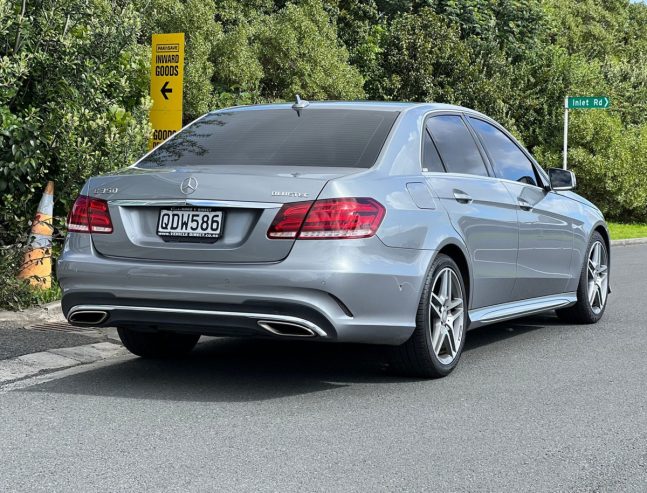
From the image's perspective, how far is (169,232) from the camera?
19.3 feet

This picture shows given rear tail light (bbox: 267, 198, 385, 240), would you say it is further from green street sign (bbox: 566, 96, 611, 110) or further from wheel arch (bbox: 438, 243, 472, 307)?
green street sign (bbox: 566, 96, 611, 110)

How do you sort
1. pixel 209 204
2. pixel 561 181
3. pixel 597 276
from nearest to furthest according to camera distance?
pixel 209 204 → pixel 561 181 → pixel 597 276

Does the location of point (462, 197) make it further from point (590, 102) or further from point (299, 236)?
point (590, 102)

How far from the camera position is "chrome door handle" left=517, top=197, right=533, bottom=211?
25.2ft

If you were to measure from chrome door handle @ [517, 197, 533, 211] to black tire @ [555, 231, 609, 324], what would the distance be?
4.33 ft

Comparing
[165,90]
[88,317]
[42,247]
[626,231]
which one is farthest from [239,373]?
[626,231]

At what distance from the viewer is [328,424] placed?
17.5 ft

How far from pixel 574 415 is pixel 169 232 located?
2301 mm

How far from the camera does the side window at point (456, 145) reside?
22.7 feet

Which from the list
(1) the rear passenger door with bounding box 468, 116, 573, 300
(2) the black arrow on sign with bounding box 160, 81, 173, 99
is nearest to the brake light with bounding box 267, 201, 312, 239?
(1) the rear passenger door with bounding box 468, 116, 573, 300

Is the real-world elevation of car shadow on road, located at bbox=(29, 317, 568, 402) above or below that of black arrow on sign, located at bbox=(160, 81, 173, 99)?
below

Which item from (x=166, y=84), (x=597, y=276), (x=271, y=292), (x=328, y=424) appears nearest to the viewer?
(x=328, y=424)

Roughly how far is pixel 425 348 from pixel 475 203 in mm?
1171

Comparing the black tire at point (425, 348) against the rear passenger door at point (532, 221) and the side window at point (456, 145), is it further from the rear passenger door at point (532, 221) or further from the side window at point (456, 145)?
the rear passenger door at point (532, 221)
